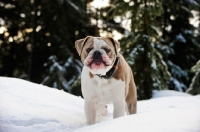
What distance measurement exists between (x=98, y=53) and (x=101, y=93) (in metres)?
0.46

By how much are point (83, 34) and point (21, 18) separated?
3.20 m

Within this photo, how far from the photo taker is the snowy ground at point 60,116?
6.31ft

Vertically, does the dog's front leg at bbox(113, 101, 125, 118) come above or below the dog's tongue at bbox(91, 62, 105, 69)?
below

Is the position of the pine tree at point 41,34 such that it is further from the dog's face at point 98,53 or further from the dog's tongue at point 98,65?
the dog's tongue at point 98,65

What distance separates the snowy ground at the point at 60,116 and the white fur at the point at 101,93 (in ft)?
0.53

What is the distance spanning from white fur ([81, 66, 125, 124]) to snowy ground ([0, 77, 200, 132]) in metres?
0.16

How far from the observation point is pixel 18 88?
374 cm

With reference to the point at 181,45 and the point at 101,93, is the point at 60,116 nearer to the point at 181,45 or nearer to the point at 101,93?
the point at 101,93

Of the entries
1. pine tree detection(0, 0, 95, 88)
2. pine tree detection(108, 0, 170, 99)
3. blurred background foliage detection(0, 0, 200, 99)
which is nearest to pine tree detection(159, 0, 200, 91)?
blurred background foliage detection(0, 0, 200, 99)

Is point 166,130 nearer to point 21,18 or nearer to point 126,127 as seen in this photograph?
point 126,127

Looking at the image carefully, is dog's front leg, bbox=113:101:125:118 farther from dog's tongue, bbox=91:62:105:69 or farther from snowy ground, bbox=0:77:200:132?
dog's tongue, bbox=91:62:105:69

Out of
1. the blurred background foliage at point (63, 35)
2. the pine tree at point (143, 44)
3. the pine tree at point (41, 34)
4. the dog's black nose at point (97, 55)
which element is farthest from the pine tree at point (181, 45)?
the dog's black nose at point (97, 55)

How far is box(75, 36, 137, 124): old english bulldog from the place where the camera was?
3.07 m

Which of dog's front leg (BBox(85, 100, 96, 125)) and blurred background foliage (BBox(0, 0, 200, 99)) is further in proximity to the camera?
blurred background foliage (BBox(0, 0, 200, 99))
